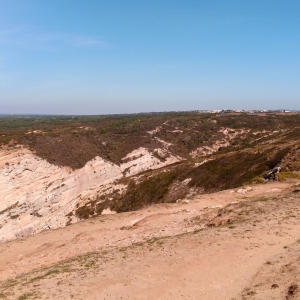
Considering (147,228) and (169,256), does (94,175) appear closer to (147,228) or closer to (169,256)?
(147,228)

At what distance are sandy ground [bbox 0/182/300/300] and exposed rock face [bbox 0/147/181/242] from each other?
27.4 meters

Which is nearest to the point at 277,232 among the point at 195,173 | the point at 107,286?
the point at 107,286

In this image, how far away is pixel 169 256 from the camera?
17.4 meters

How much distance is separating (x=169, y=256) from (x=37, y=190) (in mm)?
45207

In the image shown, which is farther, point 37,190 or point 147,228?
point 37,190

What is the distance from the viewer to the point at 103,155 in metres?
74.8

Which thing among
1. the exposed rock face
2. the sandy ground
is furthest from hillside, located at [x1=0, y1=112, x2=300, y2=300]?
the exposed rock face

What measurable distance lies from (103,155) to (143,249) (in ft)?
187

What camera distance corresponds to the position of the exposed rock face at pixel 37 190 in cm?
5138

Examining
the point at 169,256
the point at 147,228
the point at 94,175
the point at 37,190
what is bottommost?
the point at 37,190

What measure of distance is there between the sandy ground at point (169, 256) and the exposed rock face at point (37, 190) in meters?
27.4

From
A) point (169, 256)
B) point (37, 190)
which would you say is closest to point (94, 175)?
point (37, 190)

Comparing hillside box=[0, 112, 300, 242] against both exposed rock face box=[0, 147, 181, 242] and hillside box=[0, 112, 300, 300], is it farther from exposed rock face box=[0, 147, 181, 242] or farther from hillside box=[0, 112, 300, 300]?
hillside box=[0, 112, 300, 300]

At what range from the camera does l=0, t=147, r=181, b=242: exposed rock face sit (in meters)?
51.4
